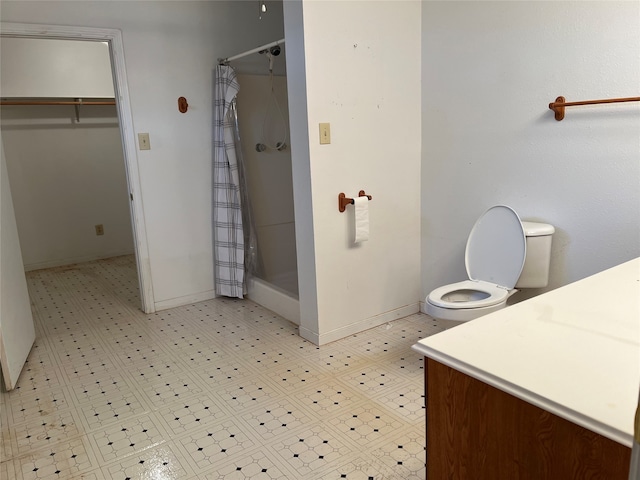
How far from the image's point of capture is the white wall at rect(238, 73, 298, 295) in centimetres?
364

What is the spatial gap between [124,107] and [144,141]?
9.8 inches

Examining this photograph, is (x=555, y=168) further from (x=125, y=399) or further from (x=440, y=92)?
(x=125, y=399)

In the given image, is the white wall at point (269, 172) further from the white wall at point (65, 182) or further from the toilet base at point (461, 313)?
the white wall at point (65, 182)

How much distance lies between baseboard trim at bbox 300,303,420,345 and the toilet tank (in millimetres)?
915

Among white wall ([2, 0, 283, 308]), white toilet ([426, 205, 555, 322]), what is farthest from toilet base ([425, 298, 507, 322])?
white wall ([2, 0, 283, 308])

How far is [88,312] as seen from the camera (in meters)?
3.52

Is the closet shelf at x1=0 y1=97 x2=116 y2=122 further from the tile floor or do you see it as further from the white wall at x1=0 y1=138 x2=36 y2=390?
the tile floor

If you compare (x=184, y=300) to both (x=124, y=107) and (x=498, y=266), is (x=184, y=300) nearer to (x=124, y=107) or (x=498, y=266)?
(x=124, y=107)

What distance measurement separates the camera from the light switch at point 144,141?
3.20m

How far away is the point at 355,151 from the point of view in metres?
2.71

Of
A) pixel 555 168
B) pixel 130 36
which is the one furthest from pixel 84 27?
pixel 555 168

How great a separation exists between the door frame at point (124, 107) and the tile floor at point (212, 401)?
0.35m

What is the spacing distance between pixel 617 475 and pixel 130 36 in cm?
339

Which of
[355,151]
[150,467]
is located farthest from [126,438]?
[355,151]
